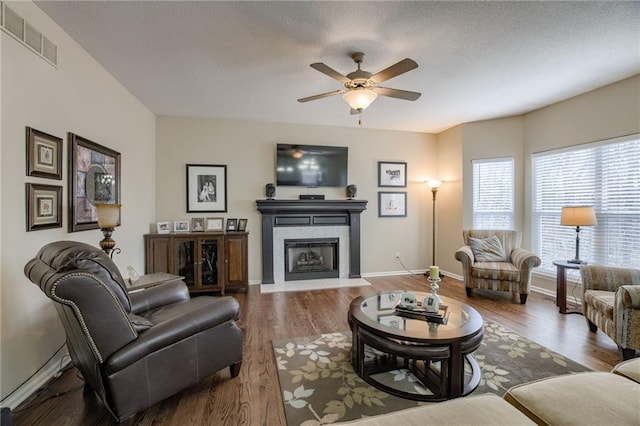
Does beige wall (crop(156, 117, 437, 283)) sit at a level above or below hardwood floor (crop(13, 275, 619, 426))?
above

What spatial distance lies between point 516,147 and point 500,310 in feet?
8.76

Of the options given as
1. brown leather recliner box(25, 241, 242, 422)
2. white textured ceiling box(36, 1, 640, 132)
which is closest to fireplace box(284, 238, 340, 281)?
white textured ceiling box(36, 1, 640, 132)

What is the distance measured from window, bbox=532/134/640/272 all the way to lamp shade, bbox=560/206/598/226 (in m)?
0.50

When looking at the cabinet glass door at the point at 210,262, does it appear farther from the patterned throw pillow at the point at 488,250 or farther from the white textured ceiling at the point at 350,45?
the patterned throw pillow at the point at 488,250

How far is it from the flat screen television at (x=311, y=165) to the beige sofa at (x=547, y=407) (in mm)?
4024

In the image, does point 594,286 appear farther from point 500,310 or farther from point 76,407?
point 76,407

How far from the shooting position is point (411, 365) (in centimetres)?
217

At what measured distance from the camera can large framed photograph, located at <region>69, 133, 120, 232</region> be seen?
239 centimetres

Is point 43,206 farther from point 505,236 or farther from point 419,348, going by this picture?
point 505,236

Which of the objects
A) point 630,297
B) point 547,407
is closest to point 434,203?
point 630,297

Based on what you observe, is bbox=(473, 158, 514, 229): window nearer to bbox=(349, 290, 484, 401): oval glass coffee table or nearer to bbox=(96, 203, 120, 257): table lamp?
bbox=(349, 290, 484, 401): oval glass coffee table

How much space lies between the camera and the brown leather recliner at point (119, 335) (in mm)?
1386

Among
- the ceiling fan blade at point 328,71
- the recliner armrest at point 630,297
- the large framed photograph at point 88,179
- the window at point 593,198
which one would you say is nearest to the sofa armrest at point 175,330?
the large framed photograph at point 88,179

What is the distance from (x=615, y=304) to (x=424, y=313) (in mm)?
1631
